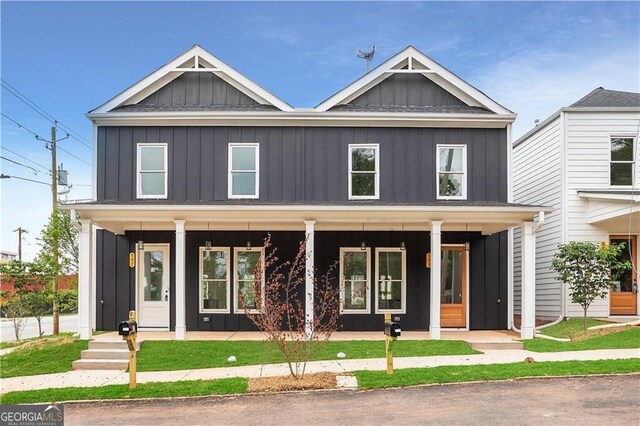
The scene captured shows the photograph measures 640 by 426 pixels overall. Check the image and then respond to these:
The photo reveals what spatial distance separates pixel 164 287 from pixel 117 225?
2124mm

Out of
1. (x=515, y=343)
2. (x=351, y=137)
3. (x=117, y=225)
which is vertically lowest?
(x=515, y=343)

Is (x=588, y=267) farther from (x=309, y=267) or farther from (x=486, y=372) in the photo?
(x=309, y=267)

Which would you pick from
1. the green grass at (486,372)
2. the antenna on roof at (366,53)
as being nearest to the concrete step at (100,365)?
the green grass at (486,372)

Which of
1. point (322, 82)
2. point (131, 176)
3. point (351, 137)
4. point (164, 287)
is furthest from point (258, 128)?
point (322, 82)

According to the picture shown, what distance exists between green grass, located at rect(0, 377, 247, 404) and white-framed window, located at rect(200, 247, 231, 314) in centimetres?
626

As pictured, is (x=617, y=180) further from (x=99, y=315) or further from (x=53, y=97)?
(x=53, y=97)

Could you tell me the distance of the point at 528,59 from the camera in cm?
1772

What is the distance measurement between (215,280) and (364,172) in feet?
16.4

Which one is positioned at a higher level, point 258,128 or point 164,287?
point 258,128

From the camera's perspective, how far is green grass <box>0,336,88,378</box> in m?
10.8

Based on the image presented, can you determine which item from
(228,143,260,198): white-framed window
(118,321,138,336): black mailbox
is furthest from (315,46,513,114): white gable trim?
(118,321,138,336): black mailbox

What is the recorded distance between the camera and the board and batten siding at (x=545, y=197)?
1644 centimetres

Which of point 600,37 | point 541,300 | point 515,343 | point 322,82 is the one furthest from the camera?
point 322,82

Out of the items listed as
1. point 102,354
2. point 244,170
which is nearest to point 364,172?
point 244,170
